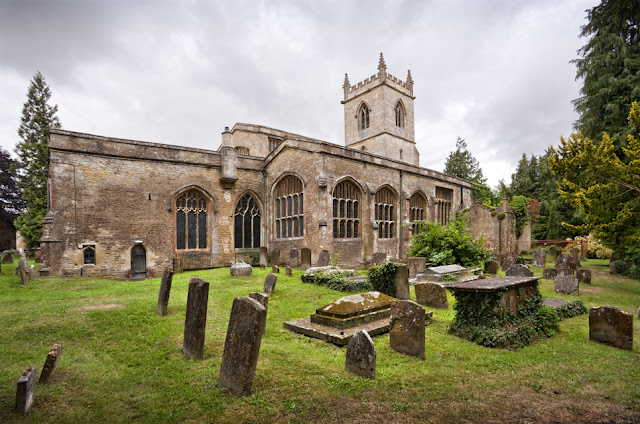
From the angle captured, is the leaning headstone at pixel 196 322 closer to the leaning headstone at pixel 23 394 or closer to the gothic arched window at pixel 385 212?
the leaning headstone at pixel 23 394

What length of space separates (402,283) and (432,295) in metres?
0.82

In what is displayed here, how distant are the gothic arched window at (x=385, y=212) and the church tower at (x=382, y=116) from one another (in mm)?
11375

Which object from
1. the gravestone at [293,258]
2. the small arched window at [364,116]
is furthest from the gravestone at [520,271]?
the small arched window at [364,116]

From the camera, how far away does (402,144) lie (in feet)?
110

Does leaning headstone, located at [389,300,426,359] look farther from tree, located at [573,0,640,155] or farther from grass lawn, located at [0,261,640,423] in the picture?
tree, located at [573,0,640,155]

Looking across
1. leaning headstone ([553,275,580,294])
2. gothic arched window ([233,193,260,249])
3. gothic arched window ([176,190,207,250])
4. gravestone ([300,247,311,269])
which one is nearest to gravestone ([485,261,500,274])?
leaning headstone ([553,275,580,294])

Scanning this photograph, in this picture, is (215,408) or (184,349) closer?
(215,408)

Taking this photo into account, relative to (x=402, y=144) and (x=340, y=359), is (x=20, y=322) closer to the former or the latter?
(x=340, y=359)

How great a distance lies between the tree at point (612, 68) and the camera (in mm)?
15742

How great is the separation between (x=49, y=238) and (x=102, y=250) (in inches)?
76.4

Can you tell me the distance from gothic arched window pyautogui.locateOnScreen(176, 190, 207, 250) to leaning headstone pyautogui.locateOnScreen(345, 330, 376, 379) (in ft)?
47.3

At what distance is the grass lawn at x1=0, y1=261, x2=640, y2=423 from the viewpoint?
3.38m

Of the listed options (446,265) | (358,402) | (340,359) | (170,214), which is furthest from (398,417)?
(170,214)

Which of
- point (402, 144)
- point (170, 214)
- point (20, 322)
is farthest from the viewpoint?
point (402, 144)
